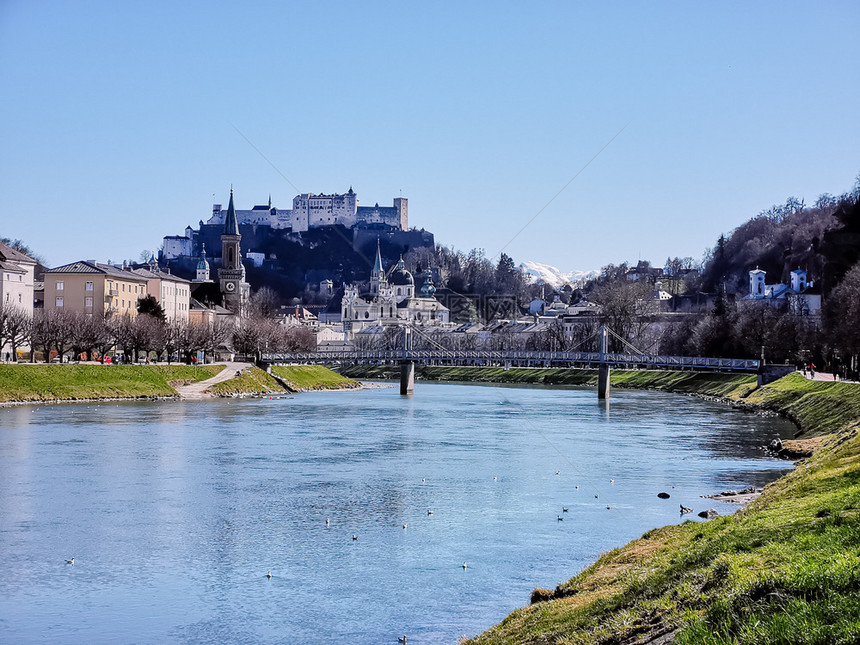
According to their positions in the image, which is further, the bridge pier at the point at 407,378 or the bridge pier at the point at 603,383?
the bridge pier at the point at 407,378

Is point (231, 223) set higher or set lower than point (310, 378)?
higher

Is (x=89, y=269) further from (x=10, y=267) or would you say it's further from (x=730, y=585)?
(x=730, y=585)

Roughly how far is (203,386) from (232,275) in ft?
207

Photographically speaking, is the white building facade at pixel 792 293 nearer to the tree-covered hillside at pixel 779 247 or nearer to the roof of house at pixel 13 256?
the tree-covered hillside at pixel 779 247

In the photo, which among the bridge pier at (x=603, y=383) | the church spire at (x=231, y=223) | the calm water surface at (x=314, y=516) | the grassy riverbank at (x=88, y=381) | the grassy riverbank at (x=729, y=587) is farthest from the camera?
the church spire at (x=231, y=223)

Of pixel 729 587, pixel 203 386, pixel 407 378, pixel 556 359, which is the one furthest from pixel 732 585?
pixel 556 359

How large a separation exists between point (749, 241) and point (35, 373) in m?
111

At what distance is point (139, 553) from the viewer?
2038cm

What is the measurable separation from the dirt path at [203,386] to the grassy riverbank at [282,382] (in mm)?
510

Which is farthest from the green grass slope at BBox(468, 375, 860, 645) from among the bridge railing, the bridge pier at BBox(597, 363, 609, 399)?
the bridge railing

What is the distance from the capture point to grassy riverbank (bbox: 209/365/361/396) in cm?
7444

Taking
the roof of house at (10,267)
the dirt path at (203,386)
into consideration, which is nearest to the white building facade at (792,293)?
the dirt path at (203,386)

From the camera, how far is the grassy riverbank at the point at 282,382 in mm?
74438

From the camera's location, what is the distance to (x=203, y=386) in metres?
71.2
